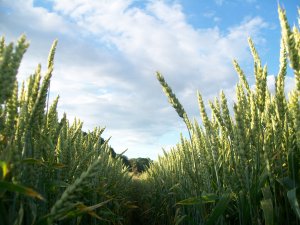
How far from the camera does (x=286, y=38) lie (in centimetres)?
158

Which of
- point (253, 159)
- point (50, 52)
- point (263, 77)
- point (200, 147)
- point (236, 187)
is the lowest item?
point (236, 187)

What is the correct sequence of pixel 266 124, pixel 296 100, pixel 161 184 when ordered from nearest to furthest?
pixel 296 100, pixel 266 124, pixel 161 184

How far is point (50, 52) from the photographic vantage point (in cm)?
195

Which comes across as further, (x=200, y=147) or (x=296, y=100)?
(x=200, y=147)

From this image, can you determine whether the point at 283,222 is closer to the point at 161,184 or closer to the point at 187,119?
the point at 187,119

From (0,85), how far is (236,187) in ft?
5.31

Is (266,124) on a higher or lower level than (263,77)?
lower

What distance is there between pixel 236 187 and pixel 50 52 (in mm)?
1423

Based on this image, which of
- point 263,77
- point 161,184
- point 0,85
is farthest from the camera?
point 161,184

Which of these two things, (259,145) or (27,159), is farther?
(259,145)

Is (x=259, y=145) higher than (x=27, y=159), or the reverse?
(x=259, y=145)

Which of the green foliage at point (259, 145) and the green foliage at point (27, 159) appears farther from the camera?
the green foliage at point (259, 145)

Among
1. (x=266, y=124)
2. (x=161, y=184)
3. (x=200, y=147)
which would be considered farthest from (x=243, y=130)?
(x=161, y=184)

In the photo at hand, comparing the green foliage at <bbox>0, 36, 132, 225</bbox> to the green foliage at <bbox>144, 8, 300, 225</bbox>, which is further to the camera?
the green foliage at <bbox>144, 8, 300, 225</bbox>
